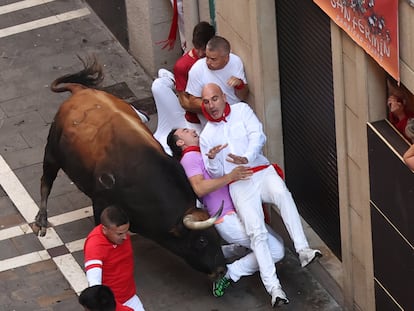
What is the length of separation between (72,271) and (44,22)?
596 centimetres

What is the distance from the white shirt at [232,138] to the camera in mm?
11008

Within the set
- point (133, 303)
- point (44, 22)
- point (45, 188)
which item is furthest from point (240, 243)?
point (44, 22)

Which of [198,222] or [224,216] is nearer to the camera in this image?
[198,222]

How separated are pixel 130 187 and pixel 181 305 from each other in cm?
122

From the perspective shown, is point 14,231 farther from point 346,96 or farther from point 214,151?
point 346,96

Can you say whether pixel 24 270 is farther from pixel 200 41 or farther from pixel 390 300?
pixel 390 300

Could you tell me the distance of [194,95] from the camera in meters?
11.9

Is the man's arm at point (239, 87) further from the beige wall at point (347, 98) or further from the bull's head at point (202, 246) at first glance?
the bull's head at point (202, 246)

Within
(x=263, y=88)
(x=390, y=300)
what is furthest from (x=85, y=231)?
(x=390, y=300)

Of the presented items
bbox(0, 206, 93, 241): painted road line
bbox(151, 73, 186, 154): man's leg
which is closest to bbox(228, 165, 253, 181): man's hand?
bbox(151, 73, 186, 154): man's leg

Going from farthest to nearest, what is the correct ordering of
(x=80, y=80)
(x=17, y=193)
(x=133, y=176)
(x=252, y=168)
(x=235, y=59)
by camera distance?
(x=17, y=193) → (x=80, y=80) → (x=235, y=59) → (x=133, y=176) → (x=252, y=168)

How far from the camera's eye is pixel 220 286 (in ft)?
37.4

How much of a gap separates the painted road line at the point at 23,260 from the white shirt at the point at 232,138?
7.33 ft

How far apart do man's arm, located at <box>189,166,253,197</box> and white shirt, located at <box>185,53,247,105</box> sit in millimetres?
1019
